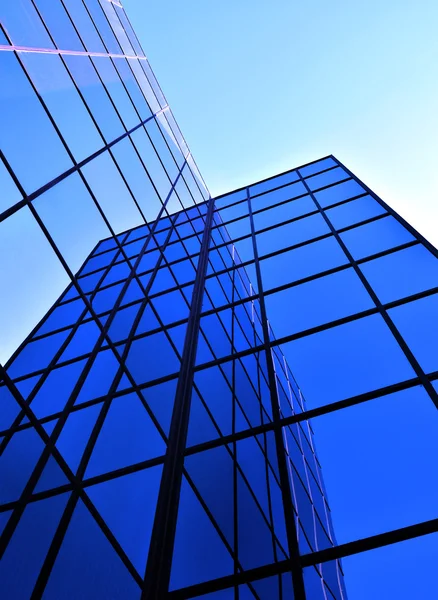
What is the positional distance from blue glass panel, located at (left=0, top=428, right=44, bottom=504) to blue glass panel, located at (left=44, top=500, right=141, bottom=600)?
107cm

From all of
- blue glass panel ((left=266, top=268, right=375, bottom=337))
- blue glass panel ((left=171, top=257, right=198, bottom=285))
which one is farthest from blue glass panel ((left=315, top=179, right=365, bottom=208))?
blue glass panel ((left=266, top=268, right=375, bottom=337))

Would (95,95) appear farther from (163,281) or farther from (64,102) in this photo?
(163,281)

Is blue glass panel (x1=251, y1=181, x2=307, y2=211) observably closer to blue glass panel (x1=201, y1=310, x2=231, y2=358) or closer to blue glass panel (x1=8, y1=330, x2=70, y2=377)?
blue glass panel (x1=201, y1=310, x2=231, y2=358)

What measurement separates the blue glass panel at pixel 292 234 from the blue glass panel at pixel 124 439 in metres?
8.15

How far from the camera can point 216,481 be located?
7805mm

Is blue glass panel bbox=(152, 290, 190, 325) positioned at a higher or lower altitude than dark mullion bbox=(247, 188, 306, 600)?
higher

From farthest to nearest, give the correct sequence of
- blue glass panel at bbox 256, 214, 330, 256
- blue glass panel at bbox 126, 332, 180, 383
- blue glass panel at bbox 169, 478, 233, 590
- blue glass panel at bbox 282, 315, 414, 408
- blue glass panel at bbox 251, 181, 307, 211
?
blue glass panel at bbox 251, 181, 307, 211
blue glass panel at bbox 256, 214, 330, 256
blue glass panel at bbox 126, 332, 180, 383
blue glass panel at bbox 282, 315, 414, 408
blue glass panel at bbox 169, 478, 233, 590

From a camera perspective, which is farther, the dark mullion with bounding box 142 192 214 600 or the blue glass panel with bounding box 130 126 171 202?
the blue glass panel with bounding box 130 126 171 202

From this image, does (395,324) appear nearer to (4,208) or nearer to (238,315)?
(238,315)

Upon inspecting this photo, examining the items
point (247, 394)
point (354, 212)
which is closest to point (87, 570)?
point (247, 394)

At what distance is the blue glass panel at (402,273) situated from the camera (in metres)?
10.1

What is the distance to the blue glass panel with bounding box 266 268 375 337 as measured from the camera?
10.4 metres

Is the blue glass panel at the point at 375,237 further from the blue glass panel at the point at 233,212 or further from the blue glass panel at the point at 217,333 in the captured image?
the blue glass panel at the point at 233,212

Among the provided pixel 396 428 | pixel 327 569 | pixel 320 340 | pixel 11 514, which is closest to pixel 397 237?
pixel 320 340
